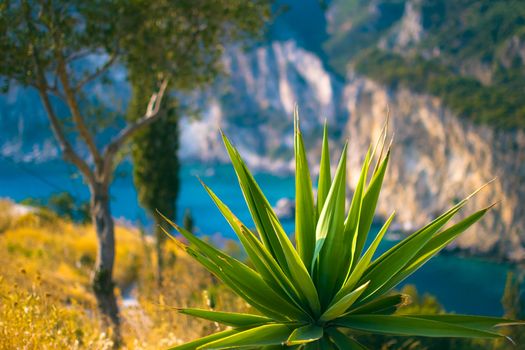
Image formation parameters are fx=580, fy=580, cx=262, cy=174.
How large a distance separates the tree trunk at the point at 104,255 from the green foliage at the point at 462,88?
287 ft

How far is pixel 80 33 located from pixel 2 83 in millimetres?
1209

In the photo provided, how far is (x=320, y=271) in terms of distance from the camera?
3.19 metres

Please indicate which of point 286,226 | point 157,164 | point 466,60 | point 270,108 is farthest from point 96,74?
point 270,108

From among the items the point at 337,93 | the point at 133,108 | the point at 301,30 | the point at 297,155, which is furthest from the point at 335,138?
the point at 297,155

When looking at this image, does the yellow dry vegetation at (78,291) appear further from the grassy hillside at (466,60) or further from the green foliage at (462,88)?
the grassy hillside at (466,60)

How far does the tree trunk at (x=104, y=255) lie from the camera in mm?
7020

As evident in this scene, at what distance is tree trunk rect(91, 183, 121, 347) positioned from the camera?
7020 millimetres

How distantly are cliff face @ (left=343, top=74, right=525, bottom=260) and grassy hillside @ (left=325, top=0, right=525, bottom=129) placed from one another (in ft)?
8.06

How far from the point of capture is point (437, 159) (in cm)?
10406

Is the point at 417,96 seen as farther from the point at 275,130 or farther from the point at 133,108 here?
the point at 133,108

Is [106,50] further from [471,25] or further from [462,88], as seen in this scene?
[471,25]

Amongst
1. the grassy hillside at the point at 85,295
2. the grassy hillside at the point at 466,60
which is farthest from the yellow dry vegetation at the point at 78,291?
the grassy hillside at the point at 466,60

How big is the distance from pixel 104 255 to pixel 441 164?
333 feet

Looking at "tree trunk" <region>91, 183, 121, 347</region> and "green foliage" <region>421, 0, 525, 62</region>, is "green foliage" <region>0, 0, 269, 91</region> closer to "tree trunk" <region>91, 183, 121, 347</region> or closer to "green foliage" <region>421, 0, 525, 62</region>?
"tree trunk" <region>91, 183, 121, 347</region>
